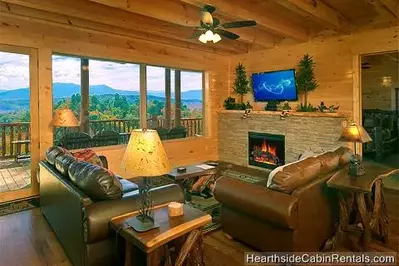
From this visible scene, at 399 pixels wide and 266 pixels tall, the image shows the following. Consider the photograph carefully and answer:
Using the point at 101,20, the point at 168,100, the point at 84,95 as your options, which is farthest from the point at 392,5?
the point at 84,95

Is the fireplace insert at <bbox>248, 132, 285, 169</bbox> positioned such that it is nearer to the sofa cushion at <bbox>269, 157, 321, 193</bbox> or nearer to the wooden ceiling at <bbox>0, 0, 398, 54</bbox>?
the wooden ceiling at <bbox>0, 0, 398, 54</bbox>

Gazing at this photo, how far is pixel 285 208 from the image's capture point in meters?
2.22

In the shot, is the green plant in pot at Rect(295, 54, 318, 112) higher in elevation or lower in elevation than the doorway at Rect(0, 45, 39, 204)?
higher

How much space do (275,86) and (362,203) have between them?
3.81 metres

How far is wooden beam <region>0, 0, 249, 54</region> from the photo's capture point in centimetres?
364

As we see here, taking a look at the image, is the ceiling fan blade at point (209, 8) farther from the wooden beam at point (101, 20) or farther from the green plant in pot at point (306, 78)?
the green plant in pot at point (306, 78)

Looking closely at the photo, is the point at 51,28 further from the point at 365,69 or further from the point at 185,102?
the point at 365,69

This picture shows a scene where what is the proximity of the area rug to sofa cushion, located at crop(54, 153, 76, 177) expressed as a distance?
4.27 feet

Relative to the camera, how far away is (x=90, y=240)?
2078mm

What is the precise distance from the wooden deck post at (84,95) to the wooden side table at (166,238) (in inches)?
136

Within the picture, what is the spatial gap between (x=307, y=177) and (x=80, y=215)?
76.7 inches

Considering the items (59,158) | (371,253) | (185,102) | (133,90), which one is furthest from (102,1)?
(371,253)

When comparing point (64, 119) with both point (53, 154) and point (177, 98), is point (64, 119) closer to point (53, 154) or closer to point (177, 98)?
point (53, 154)

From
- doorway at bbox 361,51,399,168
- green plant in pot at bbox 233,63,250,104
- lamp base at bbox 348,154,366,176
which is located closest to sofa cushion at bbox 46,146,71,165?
lamp base at bbox 348,154,366,176
